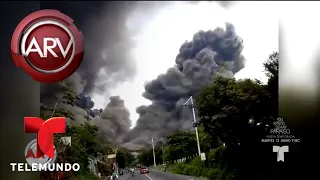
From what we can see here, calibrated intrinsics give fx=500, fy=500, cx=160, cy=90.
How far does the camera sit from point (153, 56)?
4.59 m

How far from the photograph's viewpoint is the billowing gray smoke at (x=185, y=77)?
4586 millimetres

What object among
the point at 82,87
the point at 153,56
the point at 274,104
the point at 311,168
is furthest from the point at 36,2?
the point at 311,168

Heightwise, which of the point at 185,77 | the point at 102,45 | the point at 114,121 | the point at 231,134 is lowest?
the point at 231,134

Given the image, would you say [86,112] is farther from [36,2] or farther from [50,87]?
[36,2]

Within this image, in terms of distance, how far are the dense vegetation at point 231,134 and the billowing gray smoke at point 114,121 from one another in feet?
0.97

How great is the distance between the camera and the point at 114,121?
4.59m

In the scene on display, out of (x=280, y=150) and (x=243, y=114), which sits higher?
(x=243, y=114)

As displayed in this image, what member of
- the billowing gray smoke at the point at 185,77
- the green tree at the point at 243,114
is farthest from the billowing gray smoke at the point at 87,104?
the green tree at the point at 243,114
